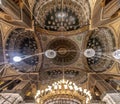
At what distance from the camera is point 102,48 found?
590 inches

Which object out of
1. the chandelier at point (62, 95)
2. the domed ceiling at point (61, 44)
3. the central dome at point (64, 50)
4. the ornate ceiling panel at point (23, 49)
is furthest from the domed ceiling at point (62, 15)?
the chandelier at point (62, 95)

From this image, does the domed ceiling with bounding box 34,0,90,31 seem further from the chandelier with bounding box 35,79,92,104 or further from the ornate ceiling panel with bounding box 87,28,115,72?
the chandelier with bounding box 35,79,92,104

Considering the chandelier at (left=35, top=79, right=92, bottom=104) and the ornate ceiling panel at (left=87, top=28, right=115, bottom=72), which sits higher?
the ornate ceiling panel at (left=87, top=28, right=115, bottom=72)

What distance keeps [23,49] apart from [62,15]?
3.38m

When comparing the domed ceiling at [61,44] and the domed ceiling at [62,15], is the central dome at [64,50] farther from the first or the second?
the domed ceiling at [62,15]

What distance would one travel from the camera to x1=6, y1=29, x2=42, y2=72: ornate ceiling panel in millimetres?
14273

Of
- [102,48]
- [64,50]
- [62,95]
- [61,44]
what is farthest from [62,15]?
[62,95]

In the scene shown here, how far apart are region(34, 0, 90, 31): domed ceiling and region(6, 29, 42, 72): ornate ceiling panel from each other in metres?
1.21

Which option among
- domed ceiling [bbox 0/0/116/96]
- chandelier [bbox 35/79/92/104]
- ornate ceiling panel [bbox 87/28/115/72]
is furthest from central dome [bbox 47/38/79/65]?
chandelier [bbox 35/79/92/104]

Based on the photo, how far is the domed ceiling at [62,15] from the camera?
13955 millimetres

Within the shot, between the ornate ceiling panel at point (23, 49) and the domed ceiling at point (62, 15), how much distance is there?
121cm

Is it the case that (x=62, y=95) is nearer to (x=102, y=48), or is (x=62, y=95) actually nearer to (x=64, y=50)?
(x=102, y=48)

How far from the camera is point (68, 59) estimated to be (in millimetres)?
16281

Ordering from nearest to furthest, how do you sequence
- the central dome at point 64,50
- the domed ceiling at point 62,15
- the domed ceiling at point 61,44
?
the domed ceiling at point 62,15, the domed ceiling at point 61,44, the central dome at point 64,50
